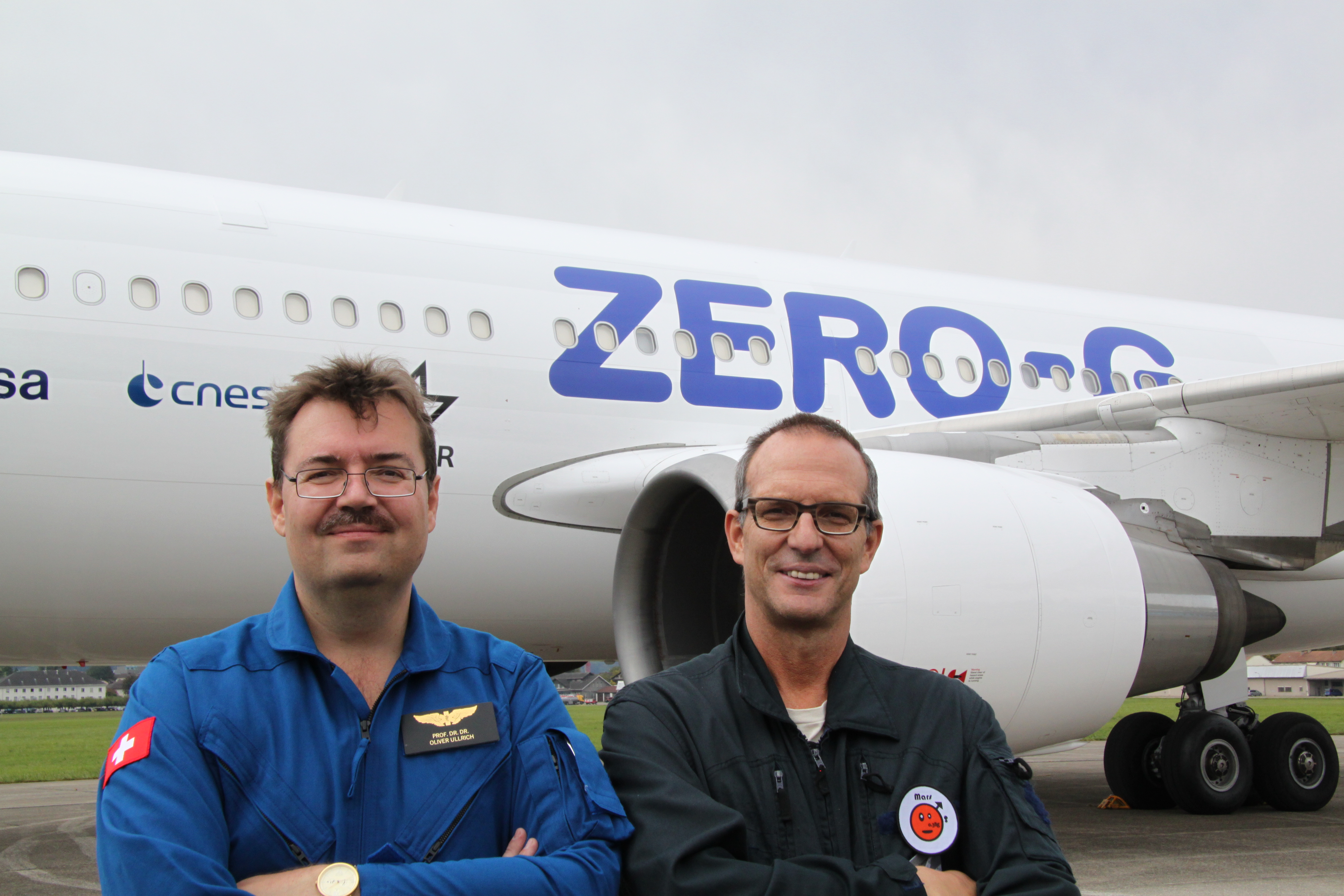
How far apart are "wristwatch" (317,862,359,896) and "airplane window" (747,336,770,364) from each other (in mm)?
5066

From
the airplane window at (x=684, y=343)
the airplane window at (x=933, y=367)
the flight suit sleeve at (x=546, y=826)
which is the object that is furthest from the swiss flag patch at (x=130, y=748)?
the airplane window at (x=933, y=367)

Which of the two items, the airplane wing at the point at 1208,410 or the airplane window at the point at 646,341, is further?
the airplane window at the point at 646,341

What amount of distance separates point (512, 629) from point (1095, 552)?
306 cm

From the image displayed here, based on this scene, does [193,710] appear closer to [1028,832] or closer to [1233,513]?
[1028,832]

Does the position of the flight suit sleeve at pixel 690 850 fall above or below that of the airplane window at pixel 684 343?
below

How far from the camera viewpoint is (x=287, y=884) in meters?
1.48

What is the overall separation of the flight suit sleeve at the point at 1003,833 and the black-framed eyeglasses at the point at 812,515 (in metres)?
0.38

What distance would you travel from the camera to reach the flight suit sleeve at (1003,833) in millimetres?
1674

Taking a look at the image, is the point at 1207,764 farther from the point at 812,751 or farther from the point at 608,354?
the point at 812,751

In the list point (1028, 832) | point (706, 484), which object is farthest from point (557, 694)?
point (706, 484)

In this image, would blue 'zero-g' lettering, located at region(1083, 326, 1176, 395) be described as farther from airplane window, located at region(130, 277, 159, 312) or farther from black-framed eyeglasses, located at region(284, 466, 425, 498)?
black-framed eyeglasses, located at region(284, 466, 425, 498)

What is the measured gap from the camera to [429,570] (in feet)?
18.4

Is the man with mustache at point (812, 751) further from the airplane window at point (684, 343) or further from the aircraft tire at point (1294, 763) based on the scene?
the aircraft tire at point (1294, 763)


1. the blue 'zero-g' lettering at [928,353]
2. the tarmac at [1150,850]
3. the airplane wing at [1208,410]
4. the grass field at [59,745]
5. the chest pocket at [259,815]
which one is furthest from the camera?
the grass field at [59,745]
